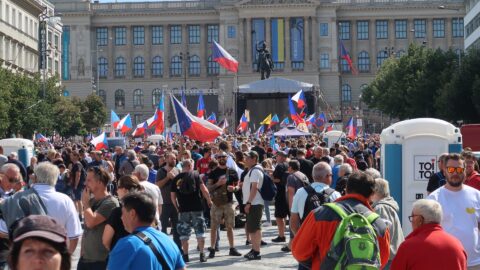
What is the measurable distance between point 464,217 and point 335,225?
2.34 metres

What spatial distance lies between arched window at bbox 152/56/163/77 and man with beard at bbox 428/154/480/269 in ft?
378

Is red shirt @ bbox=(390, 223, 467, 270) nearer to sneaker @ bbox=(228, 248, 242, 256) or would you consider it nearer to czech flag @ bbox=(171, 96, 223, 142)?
sneaker @ bbox=(228, 248, 242, 256)

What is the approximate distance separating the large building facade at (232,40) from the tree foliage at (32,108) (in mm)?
41312

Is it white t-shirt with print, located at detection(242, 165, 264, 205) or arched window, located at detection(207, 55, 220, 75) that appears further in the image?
arched window, located at detection(207, 55, 220, 75)

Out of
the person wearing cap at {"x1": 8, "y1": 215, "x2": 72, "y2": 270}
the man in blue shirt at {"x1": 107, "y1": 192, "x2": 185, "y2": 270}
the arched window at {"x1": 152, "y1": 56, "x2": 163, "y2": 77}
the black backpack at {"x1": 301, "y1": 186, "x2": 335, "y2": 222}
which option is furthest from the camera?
the arched window at {"x1": 152, "y1": 56, "x2": 163, "y2": 77}

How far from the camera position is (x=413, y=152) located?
1606 cm

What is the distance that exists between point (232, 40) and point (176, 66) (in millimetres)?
8382

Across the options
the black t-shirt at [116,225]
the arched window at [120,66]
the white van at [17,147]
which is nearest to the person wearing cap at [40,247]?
the black t-shirt at [116,225]

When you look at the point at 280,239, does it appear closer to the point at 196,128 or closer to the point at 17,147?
the point at 196,128

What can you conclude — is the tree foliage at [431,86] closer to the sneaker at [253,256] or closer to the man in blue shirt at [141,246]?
the sneaker at [253,256]

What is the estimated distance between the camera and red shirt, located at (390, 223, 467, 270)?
762 cm

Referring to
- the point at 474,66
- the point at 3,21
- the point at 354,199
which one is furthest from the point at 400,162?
the point at 3,21

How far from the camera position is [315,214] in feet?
25.8

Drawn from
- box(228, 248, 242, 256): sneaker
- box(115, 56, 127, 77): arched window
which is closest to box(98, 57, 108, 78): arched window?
box(115, 56, 127, 77): arched window
